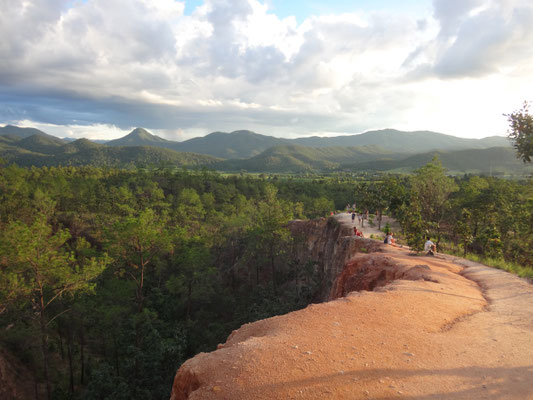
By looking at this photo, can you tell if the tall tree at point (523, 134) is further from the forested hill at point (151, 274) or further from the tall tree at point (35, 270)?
the tall tree at point (35, 270)

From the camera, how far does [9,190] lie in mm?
48781

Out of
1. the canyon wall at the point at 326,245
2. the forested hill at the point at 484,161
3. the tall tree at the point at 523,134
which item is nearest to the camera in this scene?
the tall tree at the point at 523,134

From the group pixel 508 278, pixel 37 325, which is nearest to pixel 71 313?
pixel 37 325

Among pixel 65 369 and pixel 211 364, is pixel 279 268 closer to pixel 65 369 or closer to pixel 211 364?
pixel 65 369

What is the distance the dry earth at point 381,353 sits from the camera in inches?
222

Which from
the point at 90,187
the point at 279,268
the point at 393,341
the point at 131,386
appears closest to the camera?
the point at 393,341

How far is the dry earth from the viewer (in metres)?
5.63

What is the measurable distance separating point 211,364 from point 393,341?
4.62 metres

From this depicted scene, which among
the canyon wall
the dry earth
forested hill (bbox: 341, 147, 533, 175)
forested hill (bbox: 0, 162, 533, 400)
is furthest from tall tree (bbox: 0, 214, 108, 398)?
forested hill (bbox: 341, 147, 533, 175)

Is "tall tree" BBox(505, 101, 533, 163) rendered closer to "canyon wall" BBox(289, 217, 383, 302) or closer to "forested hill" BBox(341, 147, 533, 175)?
"canyon wall" BBox(289, 217, 383, 302)

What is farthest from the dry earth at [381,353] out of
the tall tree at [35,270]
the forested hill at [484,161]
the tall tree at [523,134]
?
the forested hill at [484,161]

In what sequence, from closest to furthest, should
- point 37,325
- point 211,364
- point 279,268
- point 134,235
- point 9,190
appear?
point 211,364, point 37,325, point 134,235, point 279,268, point 9,190

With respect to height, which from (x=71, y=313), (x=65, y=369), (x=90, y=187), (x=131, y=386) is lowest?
(x=65, y=369)

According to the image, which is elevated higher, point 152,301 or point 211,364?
point 211,364
